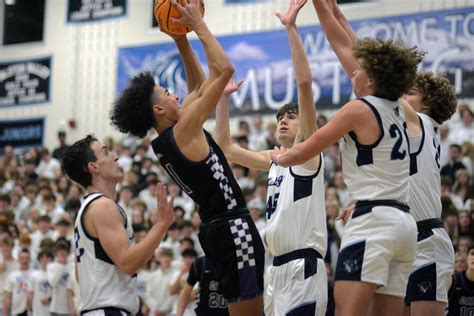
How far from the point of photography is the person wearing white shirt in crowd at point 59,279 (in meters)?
12.6

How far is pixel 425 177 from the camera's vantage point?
6055 millimetres

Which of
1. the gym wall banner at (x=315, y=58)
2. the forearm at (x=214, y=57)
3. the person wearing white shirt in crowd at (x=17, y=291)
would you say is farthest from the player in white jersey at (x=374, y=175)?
the gym wall banner at (x=315, y=58)

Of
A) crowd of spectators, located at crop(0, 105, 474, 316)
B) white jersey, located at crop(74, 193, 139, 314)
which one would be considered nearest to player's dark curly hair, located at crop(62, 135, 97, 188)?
white jersey, located at crop(74, 193, 139, 314)

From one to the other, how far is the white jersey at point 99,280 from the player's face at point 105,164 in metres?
0.45

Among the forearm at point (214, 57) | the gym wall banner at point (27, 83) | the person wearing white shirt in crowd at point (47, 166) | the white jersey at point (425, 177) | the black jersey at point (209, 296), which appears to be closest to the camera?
the forearm at point (214, 57)

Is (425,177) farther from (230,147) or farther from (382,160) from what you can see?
(230,147)

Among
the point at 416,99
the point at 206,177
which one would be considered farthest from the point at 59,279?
the point at 416,99

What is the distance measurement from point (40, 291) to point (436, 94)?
8.47 m

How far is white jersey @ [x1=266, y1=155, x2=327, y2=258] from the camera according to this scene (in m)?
5.91

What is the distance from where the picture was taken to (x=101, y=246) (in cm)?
551

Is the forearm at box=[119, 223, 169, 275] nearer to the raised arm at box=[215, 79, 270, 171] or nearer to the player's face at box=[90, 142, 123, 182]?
the player's face at box=[90, 142, 123, 182]

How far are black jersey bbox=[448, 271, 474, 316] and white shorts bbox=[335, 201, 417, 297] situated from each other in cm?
323

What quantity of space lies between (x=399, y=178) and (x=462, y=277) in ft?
11.8

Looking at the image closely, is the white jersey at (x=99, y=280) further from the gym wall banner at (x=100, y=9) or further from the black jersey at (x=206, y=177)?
the gym wall banner at (x=100, y=9)
